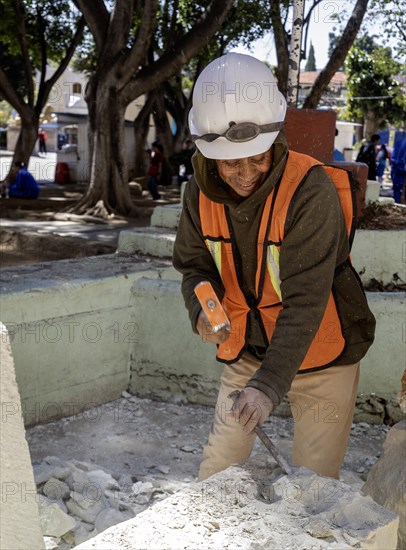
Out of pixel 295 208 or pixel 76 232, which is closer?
pixel 295 208

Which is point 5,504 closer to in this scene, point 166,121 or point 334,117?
point 334,117

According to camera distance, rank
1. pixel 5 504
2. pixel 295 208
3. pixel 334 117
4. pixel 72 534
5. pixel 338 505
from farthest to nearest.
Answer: pixel 334 117, pixel 72 534, pixel 295 208, pixel 338 505, pixel 5 504

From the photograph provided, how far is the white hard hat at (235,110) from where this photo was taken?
2463 mm

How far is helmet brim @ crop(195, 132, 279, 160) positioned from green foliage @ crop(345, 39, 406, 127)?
28.3 m

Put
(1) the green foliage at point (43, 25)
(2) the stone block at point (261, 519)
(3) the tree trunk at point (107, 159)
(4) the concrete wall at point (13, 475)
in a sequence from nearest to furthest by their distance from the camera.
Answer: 1. (4) the concrete wall at point (13, 475)
2. (2) the stone block at point (261, 519)
3. (3) the tree trunk at point (107, 159)
4. (1) the green foliage at point (43, 25)

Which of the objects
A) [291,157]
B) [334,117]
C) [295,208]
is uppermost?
[334,117]

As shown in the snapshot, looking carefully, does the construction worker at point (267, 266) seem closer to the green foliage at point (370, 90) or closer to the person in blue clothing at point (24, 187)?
the person in blue clothing at point (24, 187)

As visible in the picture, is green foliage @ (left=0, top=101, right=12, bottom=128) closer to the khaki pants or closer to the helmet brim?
the khaki pants

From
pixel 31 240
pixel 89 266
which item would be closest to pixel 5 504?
pixel 89 266

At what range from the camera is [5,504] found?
5.88ft

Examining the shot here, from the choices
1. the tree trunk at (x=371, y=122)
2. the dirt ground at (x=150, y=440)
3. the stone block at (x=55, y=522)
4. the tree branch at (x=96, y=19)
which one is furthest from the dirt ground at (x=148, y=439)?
the tree trunk at (x=371, y=122)

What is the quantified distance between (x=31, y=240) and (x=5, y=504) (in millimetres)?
9205

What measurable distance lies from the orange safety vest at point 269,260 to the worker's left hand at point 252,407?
0.43 m

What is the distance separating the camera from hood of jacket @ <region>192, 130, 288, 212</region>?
2.47 metres
